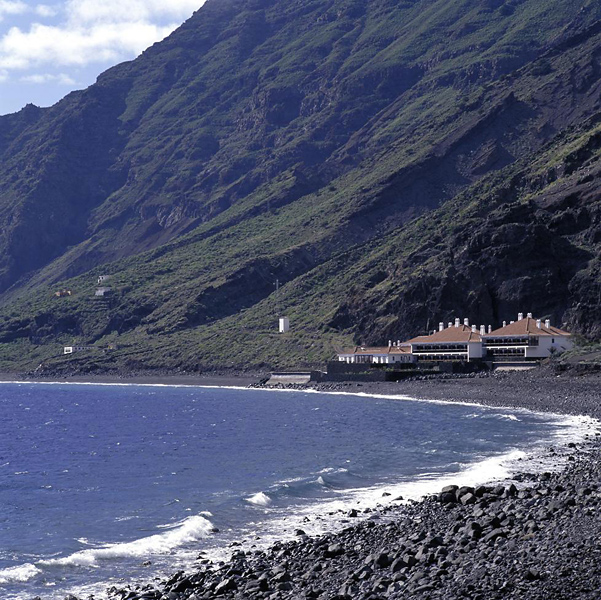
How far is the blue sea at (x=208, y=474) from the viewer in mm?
31438

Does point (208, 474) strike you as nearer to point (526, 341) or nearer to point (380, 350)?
point (526, 341)

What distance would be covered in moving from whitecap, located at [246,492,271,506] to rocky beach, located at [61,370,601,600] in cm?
515

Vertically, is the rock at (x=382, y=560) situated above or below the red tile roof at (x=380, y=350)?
below

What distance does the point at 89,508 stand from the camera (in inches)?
1603

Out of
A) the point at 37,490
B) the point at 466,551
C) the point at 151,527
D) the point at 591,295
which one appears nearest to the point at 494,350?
the point at 591,295

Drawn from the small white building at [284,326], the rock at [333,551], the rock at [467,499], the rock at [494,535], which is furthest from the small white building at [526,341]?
the rock at [494,535]

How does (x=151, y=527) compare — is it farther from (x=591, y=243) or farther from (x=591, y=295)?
(x=591, y=243)

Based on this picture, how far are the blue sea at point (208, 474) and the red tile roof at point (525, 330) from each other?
27722 millimetres

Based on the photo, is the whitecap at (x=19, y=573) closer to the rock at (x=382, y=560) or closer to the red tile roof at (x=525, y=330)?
the rock at (x=382, y=560)

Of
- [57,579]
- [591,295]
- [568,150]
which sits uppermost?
[568,150]

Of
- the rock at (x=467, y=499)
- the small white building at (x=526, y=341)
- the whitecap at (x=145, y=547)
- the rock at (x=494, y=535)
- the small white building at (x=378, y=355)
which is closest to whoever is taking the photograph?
the rock at (x=494, y=535)

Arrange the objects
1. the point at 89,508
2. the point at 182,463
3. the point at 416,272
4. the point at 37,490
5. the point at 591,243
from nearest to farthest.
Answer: the point at 89,508
the point at 37,490
the point at 182,463
the point at 591,243
the point at 416,272

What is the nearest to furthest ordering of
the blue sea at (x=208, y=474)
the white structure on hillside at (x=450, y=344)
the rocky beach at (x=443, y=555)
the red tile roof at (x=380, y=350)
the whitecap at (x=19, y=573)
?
the rocky beach at (x=443, y=555) < the whitecap at (x=19, y=573) < the blue sea at (x=208, y=474) < the white structure on hillside at (x=450, y=344) < the red tile roof at (x=380, y=350)

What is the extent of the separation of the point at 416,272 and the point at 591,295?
35.2 metres
